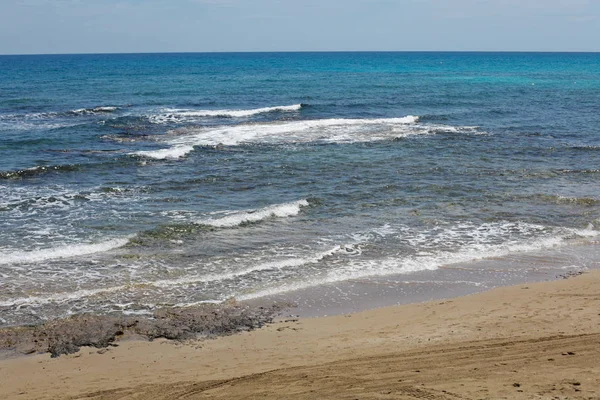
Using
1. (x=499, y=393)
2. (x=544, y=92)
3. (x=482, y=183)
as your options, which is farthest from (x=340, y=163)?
(x=544, y=92)

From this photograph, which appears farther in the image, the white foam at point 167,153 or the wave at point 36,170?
the white foam at point 167,153

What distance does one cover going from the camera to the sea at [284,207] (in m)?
13.7

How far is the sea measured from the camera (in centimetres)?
1373

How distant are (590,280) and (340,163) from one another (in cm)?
1376

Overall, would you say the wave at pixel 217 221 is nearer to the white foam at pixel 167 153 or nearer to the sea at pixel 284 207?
the sea at pixel 284 207

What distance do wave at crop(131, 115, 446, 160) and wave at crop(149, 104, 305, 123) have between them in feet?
13.2

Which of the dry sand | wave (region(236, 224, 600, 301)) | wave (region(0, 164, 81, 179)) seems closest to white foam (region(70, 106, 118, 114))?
wave (region(0, 164, 81, 179))

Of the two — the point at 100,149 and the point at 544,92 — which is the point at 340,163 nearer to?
the point at 100,149

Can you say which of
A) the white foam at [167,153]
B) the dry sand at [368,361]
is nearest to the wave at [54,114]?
the white foam at [167,153]

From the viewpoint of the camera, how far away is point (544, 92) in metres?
57.6

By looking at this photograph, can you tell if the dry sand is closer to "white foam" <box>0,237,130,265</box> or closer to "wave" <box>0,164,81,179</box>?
"white foam" <box>0,237,130,265</box>

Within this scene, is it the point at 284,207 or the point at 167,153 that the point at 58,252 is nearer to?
the point at 284,207

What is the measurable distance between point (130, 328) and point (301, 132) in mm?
23799

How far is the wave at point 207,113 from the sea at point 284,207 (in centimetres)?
39
